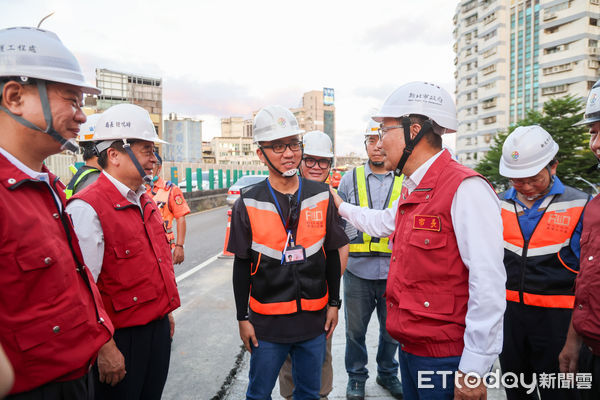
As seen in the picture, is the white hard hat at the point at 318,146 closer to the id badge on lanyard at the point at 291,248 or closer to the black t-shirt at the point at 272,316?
the black t-shirt at the point at 272,316

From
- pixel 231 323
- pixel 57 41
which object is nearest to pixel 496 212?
pixel 57 41

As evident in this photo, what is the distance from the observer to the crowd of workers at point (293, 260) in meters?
1.47

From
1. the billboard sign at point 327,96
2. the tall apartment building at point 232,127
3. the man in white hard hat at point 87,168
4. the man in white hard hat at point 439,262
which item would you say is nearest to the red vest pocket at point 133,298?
the man in white hard hat at point 439,262

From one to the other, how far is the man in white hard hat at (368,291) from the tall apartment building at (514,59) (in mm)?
57347

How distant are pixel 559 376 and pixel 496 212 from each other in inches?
58.6

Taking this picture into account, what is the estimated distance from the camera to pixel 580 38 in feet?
178

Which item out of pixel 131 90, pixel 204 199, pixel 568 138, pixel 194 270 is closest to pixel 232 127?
pixel 131 90

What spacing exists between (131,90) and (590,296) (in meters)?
70.9

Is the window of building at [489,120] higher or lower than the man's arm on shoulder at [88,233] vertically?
higher

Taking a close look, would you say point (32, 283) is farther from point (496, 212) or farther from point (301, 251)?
point (496, 212)

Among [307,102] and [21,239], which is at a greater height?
[307,102]

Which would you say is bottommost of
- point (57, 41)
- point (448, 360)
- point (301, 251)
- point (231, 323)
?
point (231, 323)

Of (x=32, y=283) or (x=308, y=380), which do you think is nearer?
(x=32, y=283)

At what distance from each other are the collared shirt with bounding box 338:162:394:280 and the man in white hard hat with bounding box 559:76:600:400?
142 centimetres
